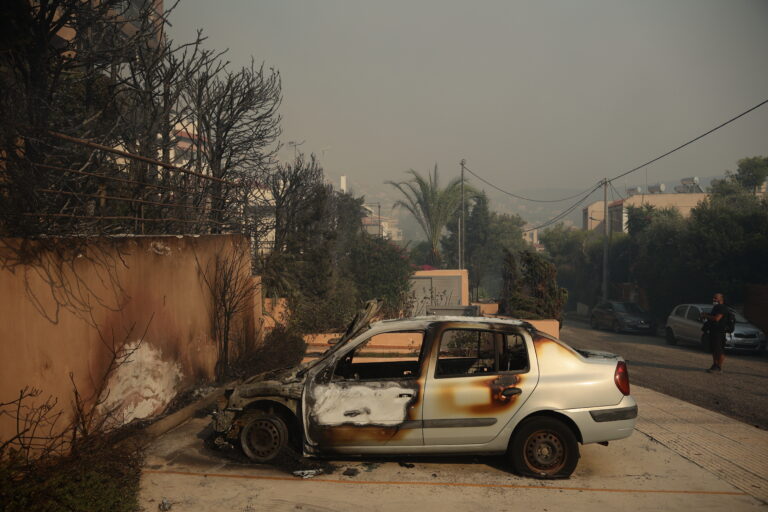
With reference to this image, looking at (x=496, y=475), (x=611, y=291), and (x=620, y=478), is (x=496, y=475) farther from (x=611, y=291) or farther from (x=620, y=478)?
(x=611, y=291)

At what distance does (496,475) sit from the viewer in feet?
20.0

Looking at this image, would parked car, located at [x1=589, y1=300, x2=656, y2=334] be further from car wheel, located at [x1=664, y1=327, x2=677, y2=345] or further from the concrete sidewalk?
the concrete sidewalk

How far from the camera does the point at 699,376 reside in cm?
1370

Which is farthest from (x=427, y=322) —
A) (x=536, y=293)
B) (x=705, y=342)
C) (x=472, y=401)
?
(x=705, y=342)

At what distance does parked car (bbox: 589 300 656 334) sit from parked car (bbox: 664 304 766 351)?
4754 millimetres

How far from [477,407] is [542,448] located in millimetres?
790

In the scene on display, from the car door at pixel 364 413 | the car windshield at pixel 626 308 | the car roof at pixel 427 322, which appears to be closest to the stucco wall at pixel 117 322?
the car door at pixel 364 413

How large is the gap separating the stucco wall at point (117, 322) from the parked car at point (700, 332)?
595 inches

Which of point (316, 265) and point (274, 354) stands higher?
point (316, 265)

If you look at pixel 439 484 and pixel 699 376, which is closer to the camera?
pixel 439 484

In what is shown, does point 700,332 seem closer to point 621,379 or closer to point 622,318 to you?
point 622,318

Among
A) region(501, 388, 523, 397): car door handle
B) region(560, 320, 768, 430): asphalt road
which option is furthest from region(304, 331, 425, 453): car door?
region(560, 320, 768, 430): asphalt road

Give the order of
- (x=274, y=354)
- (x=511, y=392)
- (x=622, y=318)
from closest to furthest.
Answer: (x=511, y=392)
(x=274, y=354)
(x=622, y=318)

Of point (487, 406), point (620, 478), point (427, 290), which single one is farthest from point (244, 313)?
point (427, 290)
